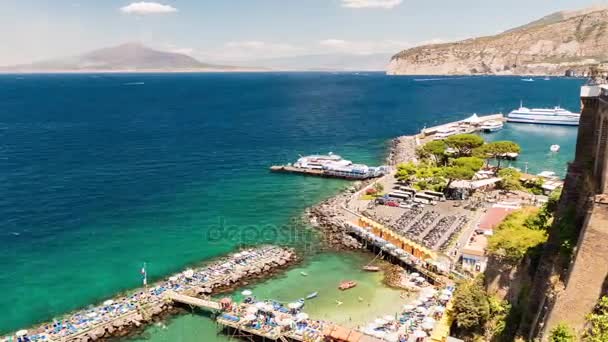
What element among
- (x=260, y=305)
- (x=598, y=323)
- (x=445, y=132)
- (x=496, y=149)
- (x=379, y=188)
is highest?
(x=496, y=149)

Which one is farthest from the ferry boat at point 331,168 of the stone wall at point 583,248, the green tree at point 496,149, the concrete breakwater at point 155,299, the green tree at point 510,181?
the stone wall at point 583,248

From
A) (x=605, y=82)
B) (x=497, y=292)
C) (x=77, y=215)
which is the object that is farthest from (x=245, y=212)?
(x=605, y=82)

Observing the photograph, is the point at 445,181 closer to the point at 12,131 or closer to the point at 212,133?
the point at 212,133

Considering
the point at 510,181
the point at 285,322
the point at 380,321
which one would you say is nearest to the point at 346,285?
the point at 380,321

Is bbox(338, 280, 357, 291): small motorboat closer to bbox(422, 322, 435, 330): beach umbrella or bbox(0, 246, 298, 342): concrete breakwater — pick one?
bbox(0, 246, 298, 342): concrete breakwater

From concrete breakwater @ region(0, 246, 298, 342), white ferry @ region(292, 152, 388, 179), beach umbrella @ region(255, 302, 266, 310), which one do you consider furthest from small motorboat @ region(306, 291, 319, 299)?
white ferry @ region(292, 152, 388, 179)

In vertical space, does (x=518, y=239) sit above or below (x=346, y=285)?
above

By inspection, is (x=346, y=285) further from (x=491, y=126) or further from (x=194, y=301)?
(x=491, y=126)

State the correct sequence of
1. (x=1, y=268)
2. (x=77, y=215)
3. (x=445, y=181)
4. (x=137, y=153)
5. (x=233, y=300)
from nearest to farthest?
(x=233, y=300) < (x=1, y=268) < (x=77, y=215) < (x=445, y=181) < (x=137, y=153)
